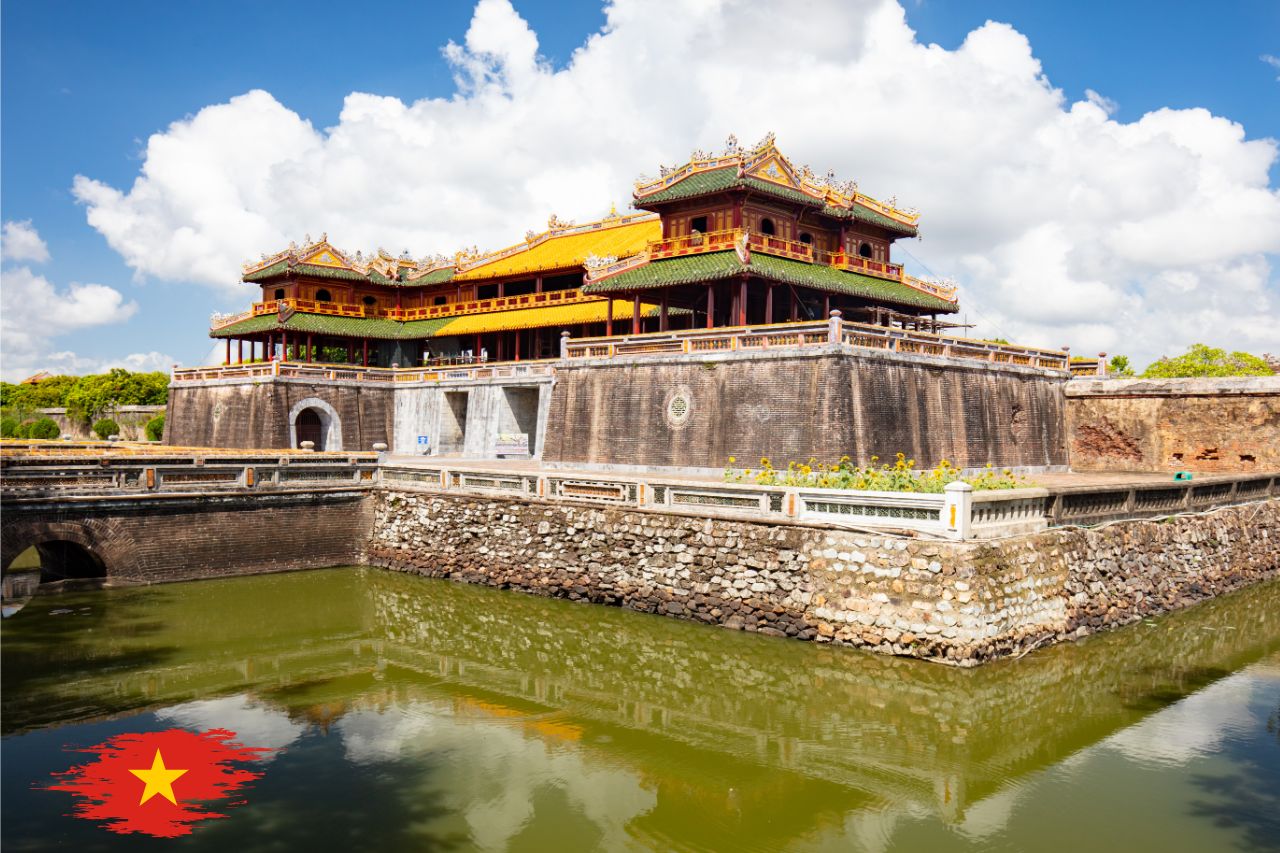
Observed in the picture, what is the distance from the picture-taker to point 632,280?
29.2 metres

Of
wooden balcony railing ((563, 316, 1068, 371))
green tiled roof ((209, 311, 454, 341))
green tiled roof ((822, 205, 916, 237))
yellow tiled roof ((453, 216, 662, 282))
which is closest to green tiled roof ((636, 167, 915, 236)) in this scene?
green tiled roof ((822, 205, 916, 237))

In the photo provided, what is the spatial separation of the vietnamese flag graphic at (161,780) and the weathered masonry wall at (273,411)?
2502 cm

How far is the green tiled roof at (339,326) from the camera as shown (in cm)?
4050

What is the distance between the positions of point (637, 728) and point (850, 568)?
4747 millimetres

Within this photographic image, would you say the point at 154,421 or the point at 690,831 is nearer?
the point at 690,831

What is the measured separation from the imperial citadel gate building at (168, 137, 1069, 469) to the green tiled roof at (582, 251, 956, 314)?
0.32ft

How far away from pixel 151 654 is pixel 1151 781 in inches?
594

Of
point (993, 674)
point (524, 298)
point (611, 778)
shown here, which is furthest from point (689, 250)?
point (611, 778)

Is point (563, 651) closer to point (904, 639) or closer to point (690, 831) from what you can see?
point (904, 639)

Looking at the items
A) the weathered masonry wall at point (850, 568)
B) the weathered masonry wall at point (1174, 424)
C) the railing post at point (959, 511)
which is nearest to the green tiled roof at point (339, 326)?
the weathered masonry wall at point (850, 568)

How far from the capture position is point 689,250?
2975 centimetres

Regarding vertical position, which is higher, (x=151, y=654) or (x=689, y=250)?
(x=689, y=250)

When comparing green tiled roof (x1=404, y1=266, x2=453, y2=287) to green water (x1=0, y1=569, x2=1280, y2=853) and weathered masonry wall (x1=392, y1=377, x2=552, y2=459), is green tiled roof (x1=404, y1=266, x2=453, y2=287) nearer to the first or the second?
weathered masonry wall (x1=392, y1=377, x2=552, y2=459)

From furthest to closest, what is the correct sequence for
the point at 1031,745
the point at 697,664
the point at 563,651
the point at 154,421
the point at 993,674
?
the point at 154,421
the point at 563,651
the point at 697,664
the point at 993,674
the point at 1031,745
